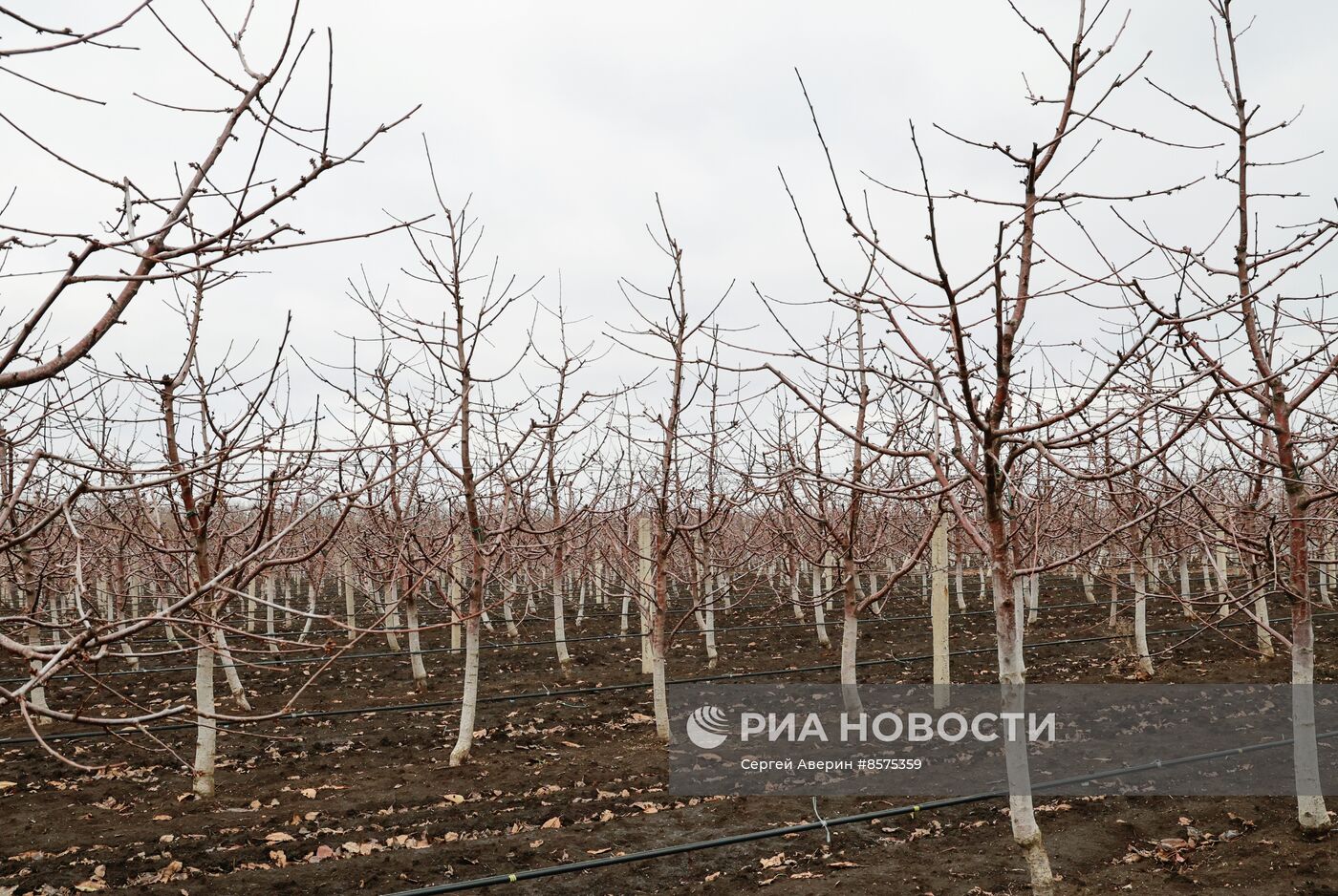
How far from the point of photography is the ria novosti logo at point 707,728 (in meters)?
8.48

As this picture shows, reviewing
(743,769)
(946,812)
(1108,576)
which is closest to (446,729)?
(743,769)

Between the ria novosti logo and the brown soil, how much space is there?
1.47 ft

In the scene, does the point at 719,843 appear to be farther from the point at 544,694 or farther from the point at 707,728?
the point at 544,694

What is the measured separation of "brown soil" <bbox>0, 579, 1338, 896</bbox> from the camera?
5137mm

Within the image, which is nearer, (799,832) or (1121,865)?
(1121,865)

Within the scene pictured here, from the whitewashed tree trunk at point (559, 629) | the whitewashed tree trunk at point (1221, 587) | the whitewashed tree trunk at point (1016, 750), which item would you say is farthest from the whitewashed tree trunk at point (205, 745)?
the whitewashed tree trunk at point (1221, 587)

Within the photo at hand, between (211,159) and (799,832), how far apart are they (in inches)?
217

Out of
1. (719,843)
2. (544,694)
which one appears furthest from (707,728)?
(719,843)

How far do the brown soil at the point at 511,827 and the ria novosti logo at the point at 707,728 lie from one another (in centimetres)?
45

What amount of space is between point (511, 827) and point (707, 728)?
9.62ft

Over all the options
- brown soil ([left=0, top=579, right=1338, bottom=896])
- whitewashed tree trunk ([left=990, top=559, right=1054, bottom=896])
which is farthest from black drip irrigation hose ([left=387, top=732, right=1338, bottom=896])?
whitewashed tree trunk ([left=990, top=559, right=1054, bottom=896])

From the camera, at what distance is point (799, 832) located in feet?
19.5

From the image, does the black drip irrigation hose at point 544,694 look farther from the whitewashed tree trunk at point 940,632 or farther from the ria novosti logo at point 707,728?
the ria novosti logo at point 707,728

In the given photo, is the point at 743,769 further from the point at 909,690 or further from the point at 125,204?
the point at 125,204
